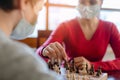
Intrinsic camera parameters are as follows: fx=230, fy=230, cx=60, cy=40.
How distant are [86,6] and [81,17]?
10 centimetres

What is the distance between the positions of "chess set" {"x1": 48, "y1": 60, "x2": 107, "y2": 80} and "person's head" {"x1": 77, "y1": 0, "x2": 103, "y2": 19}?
630mm

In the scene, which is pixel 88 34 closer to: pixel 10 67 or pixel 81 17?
pixel 81 17

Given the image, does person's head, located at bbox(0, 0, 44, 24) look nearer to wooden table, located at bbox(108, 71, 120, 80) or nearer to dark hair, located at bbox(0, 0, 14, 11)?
dark hair, located at bbox(0, 0, 14, 11)

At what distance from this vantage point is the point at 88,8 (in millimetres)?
1982

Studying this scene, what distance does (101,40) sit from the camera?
1.97m

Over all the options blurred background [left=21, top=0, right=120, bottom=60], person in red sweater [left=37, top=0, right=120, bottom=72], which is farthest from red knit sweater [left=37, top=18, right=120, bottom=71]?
blurred background [left=21, top=0, right=120, bottom=60]

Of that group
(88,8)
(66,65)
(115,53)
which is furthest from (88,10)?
(66,65)

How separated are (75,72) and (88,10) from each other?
0.75m

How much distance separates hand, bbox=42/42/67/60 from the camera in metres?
1.53

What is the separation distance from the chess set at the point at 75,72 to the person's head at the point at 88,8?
0.63 metres

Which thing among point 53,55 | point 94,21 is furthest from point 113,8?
point 53,55

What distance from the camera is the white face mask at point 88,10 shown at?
1969 mm

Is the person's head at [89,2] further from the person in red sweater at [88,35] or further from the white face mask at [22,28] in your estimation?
the white face mask at [22,28]

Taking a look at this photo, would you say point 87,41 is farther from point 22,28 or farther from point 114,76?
point 22,28
